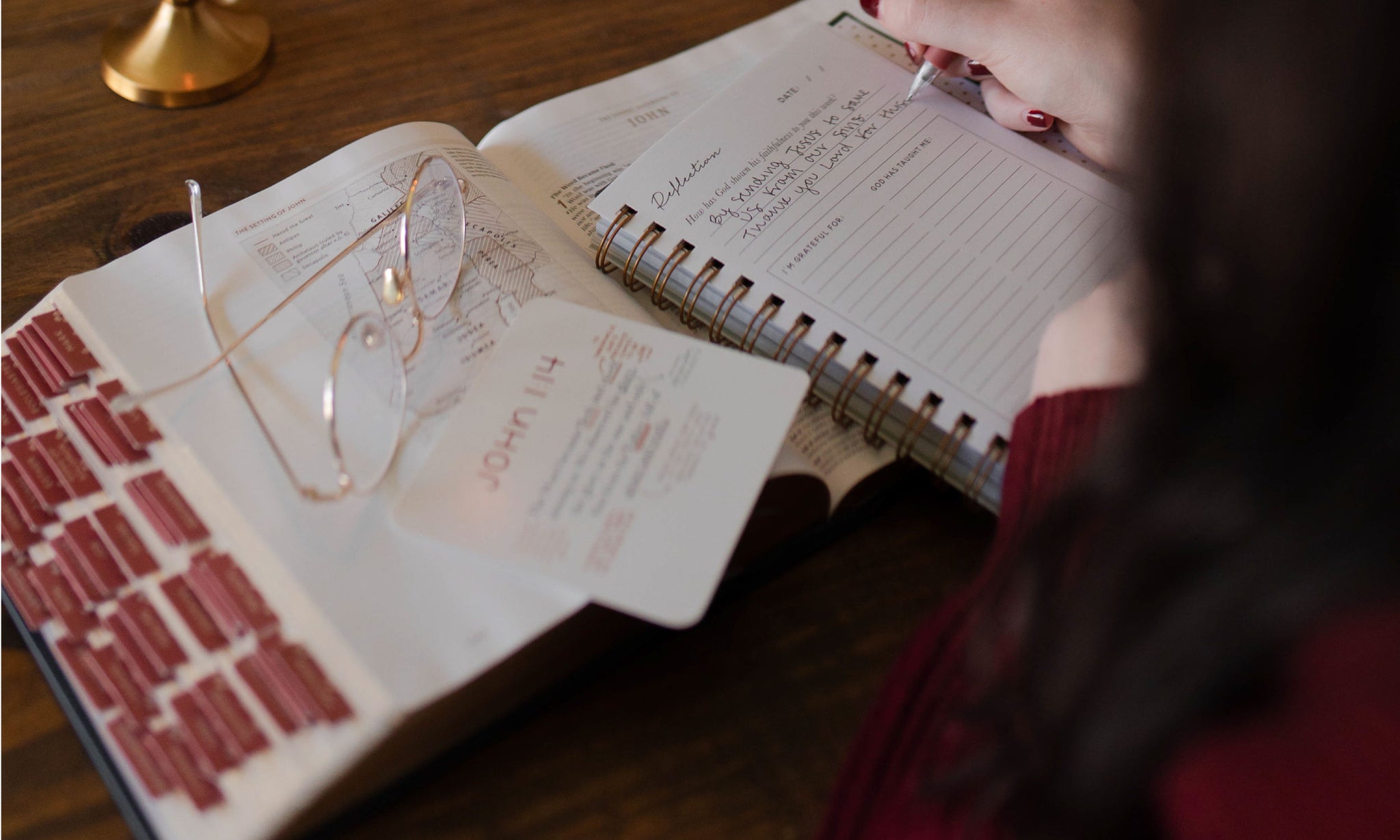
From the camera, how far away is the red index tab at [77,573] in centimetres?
43

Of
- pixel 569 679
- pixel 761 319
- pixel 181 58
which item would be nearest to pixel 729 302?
pixel 761 319

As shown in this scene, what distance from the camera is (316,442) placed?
459mm

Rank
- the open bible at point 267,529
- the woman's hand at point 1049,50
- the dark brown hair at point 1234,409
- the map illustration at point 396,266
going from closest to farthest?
the dark brown hair at point 1234,409 < the open bible at point 267,529 < the map illustration at point 396,266 < the woman's hand at point 1049,50

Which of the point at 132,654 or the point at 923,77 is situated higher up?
the point at 923,77

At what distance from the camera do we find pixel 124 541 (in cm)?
44

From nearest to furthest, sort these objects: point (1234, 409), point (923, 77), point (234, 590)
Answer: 1. point (1234, 409)
2. point (234, 590)
3. point (923, 77)

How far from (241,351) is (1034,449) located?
41 centimetres

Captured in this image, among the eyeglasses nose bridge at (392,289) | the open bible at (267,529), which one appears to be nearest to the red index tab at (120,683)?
the open bible at (267,529)

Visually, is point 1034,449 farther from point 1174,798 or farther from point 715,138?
point 715,138

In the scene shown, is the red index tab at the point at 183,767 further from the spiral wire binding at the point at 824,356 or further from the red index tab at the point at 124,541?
the spiral wire binding at the point at 824,356

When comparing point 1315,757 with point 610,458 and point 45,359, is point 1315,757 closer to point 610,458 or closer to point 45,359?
point 610,458

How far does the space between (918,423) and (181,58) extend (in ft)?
1.93

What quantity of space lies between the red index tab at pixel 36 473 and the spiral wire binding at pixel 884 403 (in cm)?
41

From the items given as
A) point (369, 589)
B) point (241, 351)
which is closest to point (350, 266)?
point (241, 351)
